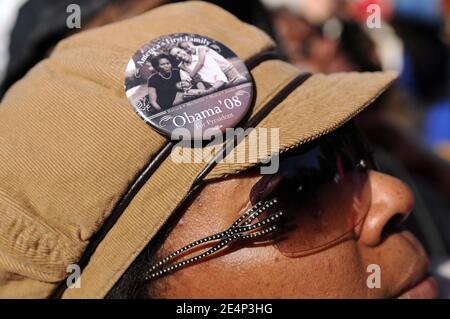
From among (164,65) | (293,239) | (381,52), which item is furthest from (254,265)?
(381,52)

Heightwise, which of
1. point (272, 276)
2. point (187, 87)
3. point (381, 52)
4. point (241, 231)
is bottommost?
point (381, 52)

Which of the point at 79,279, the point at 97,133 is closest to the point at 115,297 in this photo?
the point at 79,279

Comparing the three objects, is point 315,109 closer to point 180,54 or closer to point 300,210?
point 300,210

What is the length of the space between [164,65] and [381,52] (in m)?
3.48

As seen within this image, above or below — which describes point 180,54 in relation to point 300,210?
above

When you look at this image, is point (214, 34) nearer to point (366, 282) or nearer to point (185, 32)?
point (185, 32)

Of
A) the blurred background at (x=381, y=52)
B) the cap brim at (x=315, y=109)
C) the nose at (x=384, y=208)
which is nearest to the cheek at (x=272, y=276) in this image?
the nose at (x=384, y=208)

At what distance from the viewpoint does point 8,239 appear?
129cm

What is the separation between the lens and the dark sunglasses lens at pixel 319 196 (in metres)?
1.38

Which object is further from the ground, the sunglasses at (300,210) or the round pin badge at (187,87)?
the round pin badge at (187,87)

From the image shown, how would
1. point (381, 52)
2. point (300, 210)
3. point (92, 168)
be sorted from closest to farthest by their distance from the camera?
point (92, 168) < point (300, 210) < point (381, 52)

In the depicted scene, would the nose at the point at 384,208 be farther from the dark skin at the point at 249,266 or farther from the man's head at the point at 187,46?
the man's head at the point at 187,46

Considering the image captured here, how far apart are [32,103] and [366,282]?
36.7 inches

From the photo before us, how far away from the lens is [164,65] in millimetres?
1375
